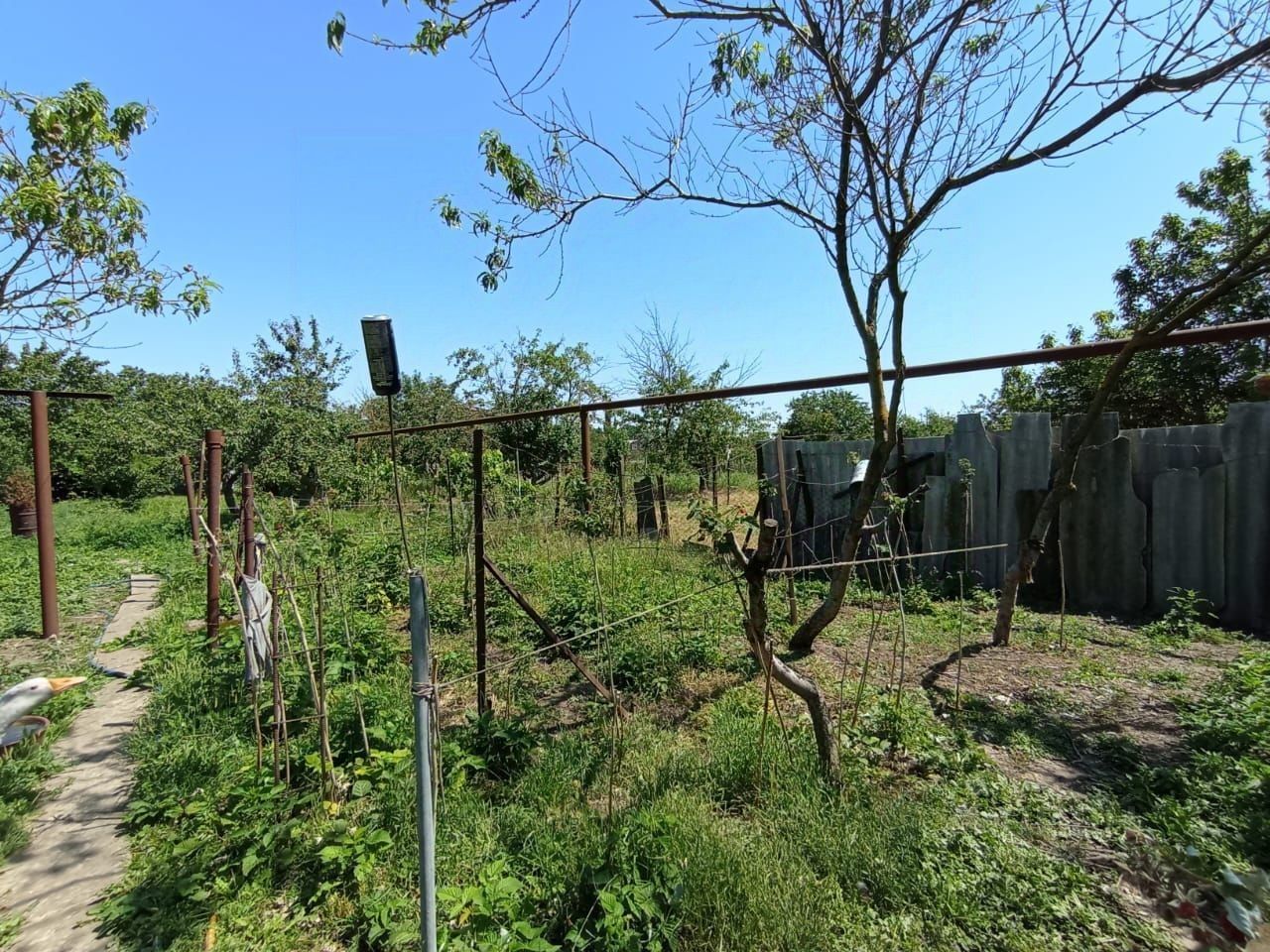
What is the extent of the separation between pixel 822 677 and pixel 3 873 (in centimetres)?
325

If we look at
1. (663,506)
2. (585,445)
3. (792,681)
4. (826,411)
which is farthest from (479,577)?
(826,411)

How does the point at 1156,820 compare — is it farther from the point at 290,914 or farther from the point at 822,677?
the point at 290,914

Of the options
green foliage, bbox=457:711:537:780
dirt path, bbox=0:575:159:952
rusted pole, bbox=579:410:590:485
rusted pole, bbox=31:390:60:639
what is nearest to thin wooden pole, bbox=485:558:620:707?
green foliage, bbox=457:711:537:780

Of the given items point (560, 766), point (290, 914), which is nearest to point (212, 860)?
point (290, 914)

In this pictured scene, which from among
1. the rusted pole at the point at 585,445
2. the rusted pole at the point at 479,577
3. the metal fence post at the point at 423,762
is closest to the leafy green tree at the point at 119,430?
the rusted pole at the point at 585,445

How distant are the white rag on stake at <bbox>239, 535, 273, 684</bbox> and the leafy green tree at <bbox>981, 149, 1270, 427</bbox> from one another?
762cm

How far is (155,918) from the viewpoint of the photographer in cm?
170

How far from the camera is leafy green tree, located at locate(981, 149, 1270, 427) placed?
291 inches

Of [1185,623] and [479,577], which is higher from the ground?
[479,577]

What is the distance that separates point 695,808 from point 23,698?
2581 millimetres

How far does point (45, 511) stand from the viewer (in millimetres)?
4113

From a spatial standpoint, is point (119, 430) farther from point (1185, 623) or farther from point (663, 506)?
Answer: point (1185, 623)

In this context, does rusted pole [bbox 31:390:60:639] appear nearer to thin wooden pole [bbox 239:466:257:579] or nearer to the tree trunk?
thin wooden pole [bbox 239:466:257:579]

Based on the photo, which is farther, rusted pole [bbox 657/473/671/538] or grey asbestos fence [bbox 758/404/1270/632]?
rusted pole [bbox 657/473/671/538]
